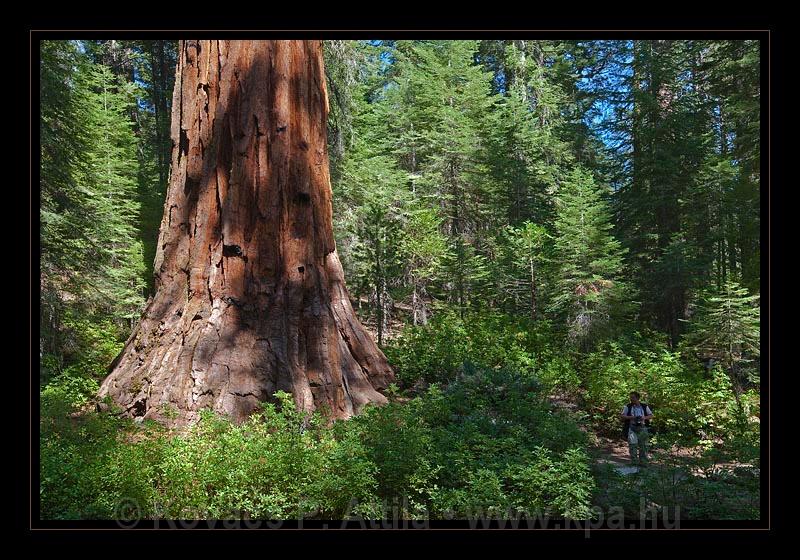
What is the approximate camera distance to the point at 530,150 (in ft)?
62.5

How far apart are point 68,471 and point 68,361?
8.78 m

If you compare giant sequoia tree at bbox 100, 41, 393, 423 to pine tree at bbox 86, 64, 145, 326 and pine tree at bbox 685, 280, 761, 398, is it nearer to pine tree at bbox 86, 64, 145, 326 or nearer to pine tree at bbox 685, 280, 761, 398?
pine tree at bbox 86, 64, 145, 326

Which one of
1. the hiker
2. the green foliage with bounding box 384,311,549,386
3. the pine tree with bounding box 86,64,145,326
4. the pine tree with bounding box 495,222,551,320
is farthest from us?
the pine tree with bounding box 495,222,551,320

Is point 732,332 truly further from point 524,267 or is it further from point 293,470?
point 293,470

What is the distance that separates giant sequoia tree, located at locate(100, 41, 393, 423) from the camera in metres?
6.62

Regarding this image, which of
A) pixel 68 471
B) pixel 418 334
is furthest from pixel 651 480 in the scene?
pixel 418 334

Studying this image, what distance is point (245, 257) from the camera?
700cm

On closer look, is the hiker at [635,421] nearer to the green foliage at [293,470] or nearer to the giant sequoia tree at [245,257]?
the green foliage at [293,470]

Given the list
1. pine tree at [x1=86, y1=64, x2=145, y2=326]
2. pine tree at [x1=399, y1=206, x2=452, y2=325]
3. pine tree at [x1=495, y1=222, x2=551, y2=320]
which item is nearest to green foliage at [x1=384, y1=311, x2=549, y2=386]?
pine tree at [x1=495, y1=222, x2=551, y2=320]

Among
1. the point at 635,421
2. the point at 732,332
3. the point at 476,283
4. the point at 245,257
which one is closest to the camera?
the point at 245,257

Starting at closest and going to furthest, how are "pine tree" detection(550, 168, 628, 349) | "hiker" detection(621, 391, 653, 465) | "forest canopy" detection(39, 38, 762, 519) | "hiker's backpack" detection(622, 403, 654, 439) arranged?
"forest canopy" detection(39, 38, 762, 519), "hiker" detection(621, 391, 653, 465), "hiker's backpack" detection(622, 403, 654, 439), "pine tree" detection(550, 168, 628, 349)

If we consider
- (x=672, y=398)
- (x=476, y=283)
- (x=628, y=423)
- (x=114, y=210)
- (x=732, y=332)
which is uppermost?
(x=114, y=210)

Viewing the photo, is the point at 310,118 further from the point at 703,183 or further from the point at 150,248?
the point at 703,183

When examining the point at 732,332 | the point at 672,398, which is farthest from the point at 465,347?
the point at 732,332
